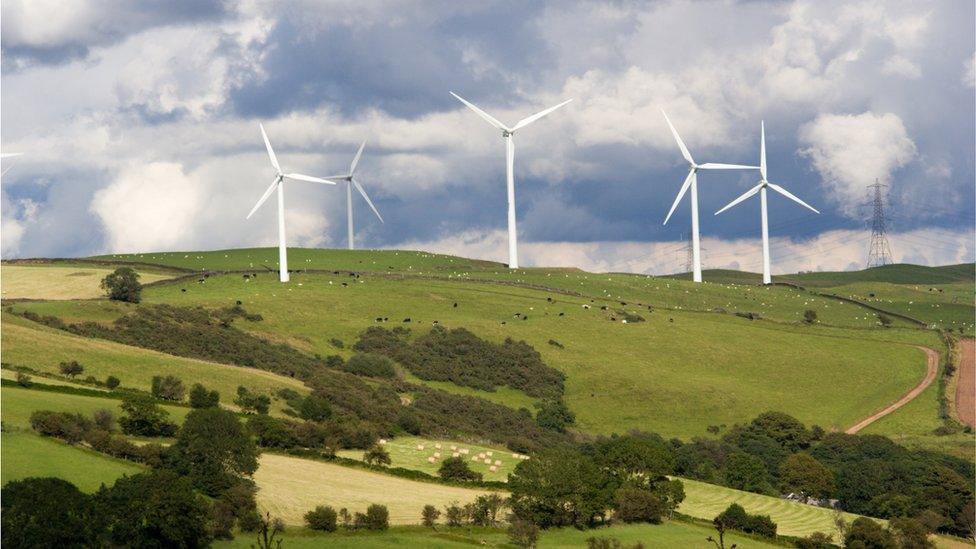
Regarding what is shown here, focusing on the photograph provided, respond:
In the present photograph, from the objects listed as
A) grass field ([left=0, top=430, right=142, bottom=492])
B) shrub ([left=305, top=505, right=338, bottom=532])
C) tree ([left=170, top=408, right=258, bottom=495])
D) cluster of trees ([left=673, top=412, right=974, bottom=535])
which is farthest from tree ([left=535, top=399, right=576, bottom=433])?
grass field ([left=0, top=430, right=142, bottom=492])

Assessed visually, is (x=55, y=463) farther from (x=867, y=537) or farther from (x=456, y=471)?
(x=867, y=537)

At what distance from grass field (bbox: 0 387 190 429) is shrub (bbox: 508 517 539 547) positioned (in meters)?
35.3

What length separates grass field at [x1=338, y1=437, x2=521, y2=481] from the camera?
398 feet

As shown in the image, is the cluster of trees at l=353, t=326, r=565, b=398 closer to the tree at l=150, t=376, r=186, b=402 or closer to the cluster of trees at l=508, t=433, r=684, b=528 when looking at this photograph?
A: the tree at l=150, t=376, r=186, b=402

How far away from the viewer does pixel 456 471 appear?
4648 inches

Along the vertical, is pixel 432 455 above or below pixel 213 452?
below

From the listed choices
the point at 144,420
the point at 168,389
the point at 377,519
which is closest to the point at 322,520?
the point at 377,519

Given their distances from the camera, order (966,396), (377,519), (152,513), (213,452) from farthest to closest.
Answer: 1. (966,396)
2. (213,452)
3. (377,519)
4. (152,513)

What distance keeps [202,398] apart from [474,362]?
224ft

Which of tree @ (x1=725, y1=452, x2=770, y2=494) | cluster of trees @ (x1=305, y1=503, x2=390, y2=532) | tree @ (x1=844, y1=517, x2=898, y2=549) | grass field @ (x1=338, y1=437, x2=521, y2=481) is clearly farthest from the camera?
tree @ (x1=725, y1=452, x2=770, y2=494)

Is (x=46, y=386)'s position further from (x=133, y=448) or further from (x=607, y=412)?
(x=607, y=412)

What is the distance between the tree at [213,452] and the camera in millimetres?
94562

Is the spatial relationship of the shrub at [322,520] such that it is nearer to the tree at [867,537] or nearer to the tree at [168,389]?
the tree at [867,537]

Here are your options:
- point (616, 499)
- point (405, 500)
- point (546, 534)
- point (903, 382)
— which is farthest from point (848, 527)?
point (903, 382)
